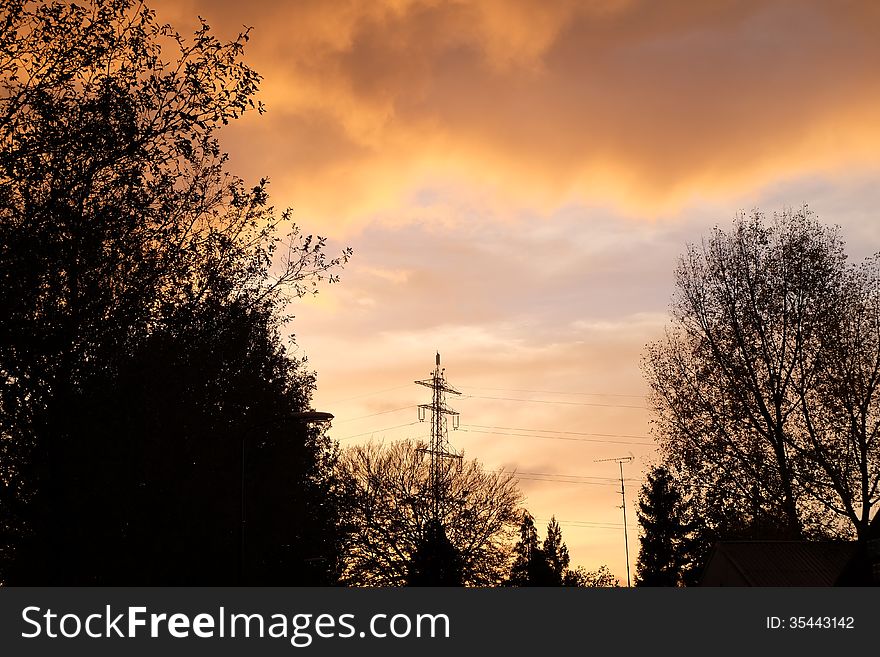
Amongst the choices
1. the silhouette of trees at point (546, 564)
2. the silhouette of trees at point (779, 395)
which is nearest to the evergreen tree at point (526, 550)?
the silhouette of trees at point (546, 564)

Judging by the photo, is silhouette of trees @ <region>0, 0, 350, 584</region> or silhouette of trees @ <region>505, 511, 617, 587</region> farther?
silhouette of trees @ <region>505, 511, 617, 587</region>

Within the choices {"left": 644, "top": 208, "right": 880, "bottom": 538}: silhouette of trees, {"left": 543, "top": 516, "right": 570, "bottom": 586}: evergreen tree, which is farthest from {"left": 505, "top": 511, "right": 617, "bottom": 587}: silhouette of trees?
{"left": 644, "top": 208, "right": 880, "bottom": 538}: silhouette of trees

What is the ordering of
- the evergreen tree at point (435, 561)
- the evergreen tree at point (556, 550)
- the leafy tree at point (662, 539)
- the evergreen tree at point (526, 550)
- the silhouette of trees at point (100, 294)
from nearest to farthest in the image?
1. the silhouette of trees at point (100, 294)
2. the evergreen tree at point (435, 561)
3. the leafy tree at point (662, 539)
4. the evergreen tree at point (526, 550)
5. the evergreen tree at point (556, 550)

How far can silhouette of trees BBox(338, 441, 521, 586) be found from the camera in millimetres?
67125

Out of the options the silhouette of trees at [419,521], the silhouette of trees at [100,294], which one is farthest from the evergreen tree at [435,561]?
the silhouette of trees at [100,294]

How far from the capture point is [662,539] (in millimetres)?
94938

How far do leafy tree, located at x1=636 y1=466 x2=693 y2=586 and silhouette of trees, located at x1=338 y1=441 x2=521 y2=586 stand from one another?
2773cm

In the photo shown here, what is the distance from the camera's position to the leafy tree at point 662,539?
92.6 meters

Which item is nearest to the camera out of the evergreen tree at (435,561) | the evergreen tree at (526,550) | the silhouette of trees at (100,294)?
the silhouette of trees at (100,294)

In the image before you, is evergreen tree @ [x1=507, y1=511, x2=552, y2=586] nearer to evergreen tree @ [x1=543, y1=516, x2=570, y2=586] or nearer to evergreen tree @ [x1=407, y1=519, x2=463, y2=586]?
evergreen tree @ [x1=543, y1=516, x2=570, y2=586]

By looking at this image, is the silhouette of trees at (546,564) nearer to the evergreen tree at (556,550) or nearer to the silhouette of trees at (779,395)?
the evergreen tree at (556,550)

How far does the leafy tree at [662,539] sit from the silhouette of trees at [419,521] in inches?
1092

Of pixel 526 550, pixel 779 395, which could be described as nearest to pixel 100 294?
pixel 779 395

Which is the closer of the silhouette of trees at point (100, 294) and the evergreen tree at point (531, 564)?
the silhouette of trees at point (100, 294)
